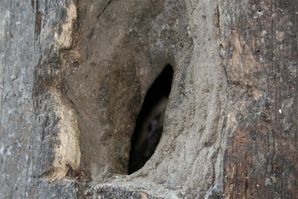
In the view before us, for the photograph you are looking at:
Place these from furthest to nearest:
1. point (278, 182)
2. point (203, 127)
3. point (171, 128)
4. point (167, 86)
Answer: point (167, 86), point (171, 128), point (203, 127), point (278, 182)

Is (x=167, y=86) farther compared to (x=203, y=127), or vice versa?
(x=167, y=86)

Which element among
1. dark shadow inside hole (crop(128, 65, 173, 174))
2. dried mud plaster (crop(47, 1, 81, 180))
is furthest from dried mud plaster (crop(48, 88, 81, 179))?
dark shadow inside hole (crop(128, 65, 173, 174))

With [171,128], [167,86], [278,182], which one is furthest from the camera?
[167,86]

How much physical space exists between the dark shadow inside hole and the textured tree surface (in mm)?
426

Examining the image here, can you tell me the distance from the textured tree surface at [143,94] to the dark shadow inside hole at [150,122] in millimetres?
426

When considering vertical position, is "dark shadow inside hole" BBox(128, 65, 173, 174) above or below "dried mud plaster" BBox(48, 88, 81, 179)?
above

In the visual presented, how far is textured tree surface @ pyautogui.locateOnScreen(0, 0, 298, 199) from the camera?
1.63 m

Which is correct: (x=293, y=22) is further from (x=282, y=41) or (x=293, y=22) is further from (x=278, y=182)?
(x=278, y=182)

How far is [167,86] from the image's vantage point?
2.47 meters

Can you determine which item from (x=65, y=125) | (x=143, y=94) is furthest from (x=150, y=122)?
(x=65, y=125)

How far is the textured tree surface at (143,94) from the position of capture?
1628 millimetres

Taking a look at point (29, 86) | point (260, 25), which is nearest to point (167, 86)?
point (29, 86)

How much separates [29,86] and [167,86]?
2.24ft

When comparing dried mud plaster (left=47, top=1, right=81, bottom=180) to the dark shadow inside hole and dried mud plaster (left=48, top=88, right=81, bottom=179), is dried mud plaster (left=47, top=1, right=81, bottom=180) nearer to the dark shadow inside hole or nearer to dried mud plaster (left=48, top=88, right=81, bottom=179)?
dried mud plaster (left=48, top=88, right=81, bottom=179)
